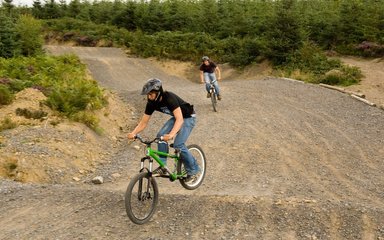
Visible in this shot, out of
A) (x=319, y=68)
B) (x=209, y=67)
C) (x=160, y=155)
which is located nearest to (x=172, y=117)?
(x=160, y=155)

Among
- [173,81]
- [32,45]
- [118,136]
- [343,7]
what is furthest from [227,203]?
[343,7]

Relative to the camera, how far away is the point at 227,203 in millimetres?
7422

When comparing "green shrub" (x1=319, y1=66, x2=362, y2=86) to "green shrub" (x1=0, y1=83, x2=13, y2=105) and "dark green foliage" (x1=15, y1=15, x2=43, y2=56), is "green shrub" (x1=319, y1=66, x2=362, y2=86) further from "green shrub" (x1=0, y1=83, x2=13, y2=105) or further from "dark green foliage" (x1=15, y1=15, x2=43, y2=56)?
"green shrub" (x1=0, y1=83, x2=13, y2=105)

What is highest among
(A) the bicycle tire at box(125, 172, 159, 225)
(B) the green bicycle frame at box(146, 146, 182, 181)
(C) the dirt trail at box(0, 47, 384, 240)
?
(B) the green bicycle frame at box(146, 146, 182, 181)

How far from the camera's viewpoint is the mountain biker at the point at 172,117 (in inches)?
269

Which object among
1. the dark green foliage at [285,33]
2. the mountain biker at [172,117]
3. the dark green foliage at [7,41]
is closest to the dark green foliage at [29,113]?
the mountain biker at [172,117]

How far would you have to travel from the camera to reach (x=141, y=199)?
22.4ft

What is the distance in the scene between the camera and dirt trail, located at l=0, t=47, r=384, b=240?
667cm

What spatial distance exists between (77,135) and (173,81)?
63.3 feet

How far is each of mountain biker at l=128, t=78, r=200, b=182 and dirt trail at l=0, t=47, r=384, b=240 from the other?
78 centimetres

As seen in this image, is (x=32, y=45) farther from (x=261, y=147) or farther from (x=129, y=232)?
(x=129, y=232)

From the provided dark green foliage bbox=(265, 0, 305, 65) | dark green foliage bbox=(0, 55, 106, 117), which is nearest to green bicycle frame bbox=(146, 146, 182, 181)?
dark green foliage bbox=(0, 55, 106, 117)

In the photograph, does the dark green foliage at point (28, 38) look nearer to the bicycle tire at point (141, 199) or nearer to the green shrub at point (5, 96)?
the green shrub at point (5, 96)

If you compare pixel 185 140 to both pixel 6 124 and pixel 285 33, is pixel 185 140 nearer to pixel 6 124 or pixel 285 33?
pixel 6 124
